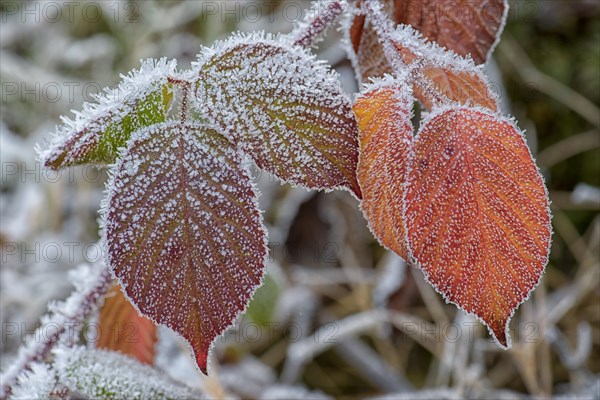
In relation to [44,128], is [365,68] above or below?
above

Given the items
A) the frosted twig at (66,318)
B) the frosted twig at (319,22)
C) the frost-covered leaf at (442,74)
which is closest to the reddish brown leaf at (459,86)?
the frost-covered leaf at (442,74)

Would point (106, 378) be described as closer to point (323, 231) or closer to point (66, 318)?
point (66, 318)

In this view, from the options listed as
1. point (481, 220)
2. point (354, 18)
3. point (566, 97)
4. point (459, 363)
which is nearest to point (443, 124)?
point (481, 220)

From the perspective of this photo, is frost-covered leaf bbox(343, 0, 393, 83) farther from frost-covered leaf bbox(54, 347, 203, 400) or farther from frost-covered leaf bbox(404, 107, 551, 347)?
frost-covered leaf bbox(54, 347, 203, 400)

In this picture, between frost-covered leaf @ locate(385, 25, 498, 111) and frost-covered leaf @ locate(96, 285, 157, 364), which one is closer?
frost-covered leaf @ locate(385, 25, 498, 111)

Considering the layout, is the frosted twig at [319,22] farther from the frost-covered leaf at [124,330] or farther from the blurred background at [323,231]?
the blurred background at [323,231]

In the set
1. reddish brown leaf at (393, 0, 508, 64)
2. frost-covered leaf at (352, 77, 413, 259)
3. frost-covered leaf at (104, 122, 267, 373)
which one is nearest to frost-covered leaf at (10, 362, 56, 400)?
frost-covered leaf at (104, 122, 267, 373)

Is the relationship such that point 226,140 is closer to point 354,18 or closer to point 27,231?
point 354,18
